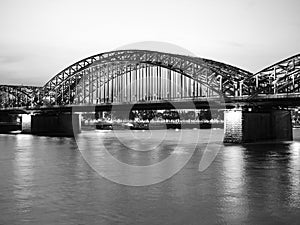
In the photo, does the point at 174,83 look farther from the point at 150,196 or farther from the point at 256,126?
the point at 150,196

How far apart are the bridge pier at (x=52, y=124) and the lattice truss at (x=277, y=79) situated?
4292 centimetres

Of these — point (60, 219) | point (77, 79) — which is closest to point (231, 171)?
point (60, 219)

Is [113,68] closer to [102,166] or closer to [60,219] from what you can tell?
[102,166]

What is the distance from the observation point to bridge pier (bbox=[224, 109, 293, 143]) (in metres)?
54.5

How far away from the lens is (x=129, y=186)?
19.7 metres

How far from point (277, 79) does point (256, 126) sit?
7129mm

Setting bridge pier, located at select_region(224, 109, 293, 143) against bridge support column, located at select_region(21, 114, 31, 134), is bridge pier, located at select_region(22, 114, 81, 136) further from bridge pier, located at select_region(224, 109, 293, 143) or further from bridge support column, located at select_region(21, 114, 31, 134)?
bridge pier, located at select_region(224, 109, 293, 143)

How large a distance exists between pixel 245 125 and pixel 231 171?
99.8 feet

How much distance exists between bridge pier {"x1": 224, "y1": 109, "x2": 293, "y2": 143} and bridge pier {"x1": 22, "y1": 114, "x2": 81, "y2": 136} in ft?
143

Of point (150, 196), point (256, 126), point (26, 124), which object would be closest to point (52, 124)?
point (26, 124)

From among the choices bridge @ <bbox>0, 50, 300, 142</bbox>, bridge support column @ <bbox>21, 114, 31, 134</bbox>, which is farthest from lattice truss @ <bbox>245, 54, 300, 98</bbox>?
bridge support column @ <bbox>21, 114, 31, 134</bbox>

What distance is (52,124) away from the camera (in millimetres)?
95562

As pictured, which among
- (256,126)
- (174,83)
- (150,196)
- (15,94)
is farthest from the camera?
(15,94)

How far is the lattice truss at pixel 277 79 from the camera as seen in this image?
57400 mm
